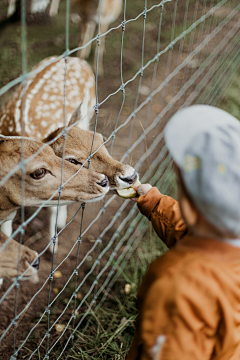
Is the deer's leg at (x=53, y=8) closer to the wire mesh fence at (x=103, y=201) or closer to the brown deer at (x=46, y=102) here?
the wire mesh fence at (x=103, y=201)

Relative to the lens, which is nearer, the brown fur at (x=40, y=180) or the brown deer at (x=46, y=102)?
the brown fur at (x=40, y=180)

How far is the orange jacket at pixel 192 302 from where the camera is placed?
3.18ft

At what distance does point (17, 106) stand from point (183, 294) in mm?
2685

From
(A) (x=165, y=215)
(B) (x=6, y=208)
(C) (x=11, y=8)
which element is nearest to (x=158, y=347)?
(A) (x=165, y=215)

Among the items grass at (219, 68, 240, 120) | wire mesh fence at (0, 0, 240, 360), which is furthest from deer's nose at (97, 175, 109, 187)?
grass at (219, 68, 240, 120)

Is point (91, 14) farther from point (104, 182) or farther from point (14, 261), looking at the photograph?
point (14, 261)

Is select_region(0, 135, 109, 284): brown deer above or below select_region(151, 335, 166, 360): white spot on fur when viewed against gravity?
below

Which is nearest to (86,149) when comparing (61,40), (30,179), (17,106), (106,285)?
(30,179)

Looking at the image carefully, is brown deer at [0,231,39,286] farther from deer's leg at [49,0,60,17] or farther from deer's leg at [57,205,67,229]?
deer's leg at [49,0,60,17]

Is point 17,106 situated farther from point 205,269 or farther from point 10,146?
point 205,269

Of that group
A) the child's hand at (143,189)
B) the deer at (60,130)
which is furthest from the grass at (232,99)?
the child's hand at (143,189)

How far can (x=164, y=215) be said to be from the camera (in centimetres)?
156

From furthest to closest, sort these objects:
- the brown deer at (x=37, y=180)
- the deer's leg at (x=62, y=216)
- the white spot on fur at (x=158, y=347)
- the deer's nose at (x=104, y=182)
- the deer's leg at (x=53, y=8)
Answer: the deer's leg at (x=53, y=8) < the deer's leg at (x=62, y=216) < the deer's nose at (x=104, y=182) < the brown deer at (x=37, y=180) < the white spot on fur at (x=158, y=347)

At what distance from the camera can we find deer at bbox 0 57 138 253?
217cm
